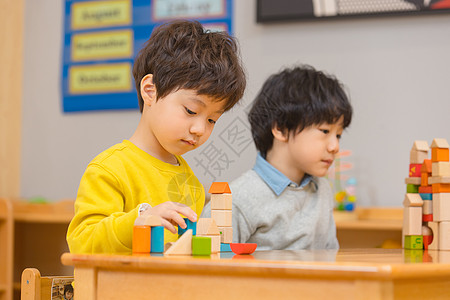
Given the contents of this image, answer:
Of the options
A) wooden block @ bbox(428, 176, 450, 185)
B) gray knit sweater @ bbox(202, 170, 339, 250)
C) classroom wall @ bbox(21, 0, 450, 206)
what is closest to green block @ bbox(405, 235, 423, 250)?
wooden block @ bbox(428, 176, 450, 185)

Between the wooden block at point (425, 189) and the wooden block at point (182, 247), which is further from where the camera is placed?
the wooden block at point (425, 189)

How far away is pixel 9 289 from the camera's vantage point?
6.40 feet

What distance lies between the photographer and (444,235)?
1033mm

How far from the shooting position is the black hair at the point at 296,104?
140 centimetres

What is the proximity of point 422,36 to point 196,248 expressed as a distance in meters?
1.62

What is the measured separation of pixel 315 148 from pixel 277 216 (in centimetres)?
18

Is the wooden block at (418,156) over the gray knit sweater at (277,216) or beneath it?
over

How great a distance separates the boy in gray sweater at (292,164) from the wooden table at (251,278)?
614 mm

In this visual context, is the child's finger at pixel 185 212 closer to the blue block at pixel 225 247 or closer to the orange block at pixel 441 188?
the blue block at pixel 225 247

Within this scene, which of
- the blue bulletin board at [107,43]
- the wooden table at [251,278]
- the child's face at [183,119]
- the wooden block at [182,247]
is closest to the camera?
the wooden table at [251,278]

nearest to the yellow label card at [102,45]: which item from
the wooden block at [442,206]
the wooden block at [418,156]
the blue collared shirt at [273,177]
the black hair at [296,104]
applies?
the black hair at [296,104]

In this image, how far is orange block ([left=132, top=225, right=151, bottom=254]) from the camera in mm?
736

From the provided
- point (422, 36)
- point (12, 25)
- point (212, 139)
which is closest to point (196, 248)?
point (212, 139)

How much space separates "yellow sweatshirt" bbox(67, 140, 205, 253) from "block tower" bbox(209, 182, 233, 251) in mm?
77
